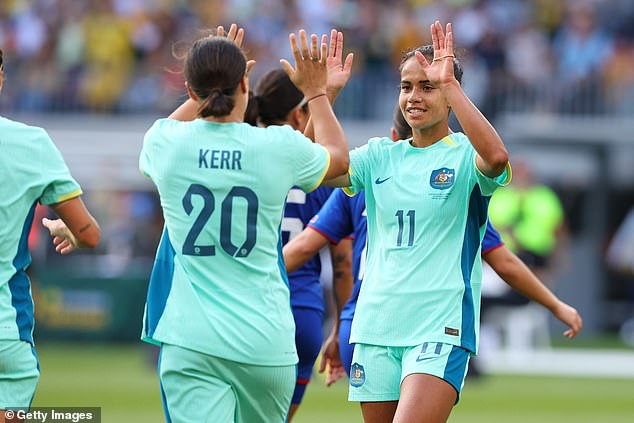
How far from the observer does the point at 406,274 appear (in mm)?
6430

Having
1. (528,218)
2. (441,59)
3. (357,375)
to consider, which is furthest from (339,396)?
(441,59)

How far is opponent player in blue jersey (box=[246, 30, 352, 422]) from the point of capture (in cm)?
806

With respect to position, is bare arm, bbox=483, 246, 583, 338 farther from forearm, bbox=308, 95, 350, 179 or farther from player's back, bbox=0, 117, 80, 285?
player's back, bbox=0, 117, 80, 285

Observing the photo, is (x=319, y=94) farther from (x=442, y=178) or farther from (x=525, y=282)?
(x=525, y=282)

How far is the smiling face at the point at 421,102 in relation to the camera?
21.6 feet

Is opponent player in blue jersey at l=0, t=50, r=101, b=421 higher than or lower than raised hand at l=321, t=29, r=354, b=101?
lower

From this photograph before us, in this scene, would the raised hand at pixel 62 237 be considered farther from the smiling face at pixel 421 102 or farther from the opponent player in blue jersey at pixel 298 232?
the opponent player in blue jersey at pixel 298 232

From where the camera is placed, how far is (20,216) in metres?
5.76

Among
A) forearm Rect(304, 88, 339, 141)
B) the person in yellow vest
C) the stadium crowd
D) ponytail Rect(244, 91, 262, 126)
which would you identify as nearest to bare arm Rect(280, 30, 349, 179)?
forearm Rect(304, 88, 339, 141)

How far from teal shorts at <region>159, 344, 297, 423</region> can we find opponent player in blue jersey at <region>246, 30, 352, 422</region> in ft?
7.37

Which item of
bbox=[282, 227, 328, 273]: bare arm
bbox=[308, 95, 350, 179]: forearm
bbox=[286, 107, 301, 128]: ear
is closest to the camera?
bbox=[308, 95, 350, 179]: forearm

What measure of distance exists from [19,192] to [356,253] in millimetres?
2356

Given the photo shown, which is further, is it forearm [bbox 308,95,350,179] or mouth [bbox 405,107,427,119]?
mouth [bbox 405,107,427,119]

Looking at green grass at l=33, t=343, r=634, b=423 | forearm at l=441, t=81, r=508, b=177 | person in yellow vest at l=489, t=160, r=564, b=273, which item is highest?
forearm at l=441, t=81, r=508, b=177
